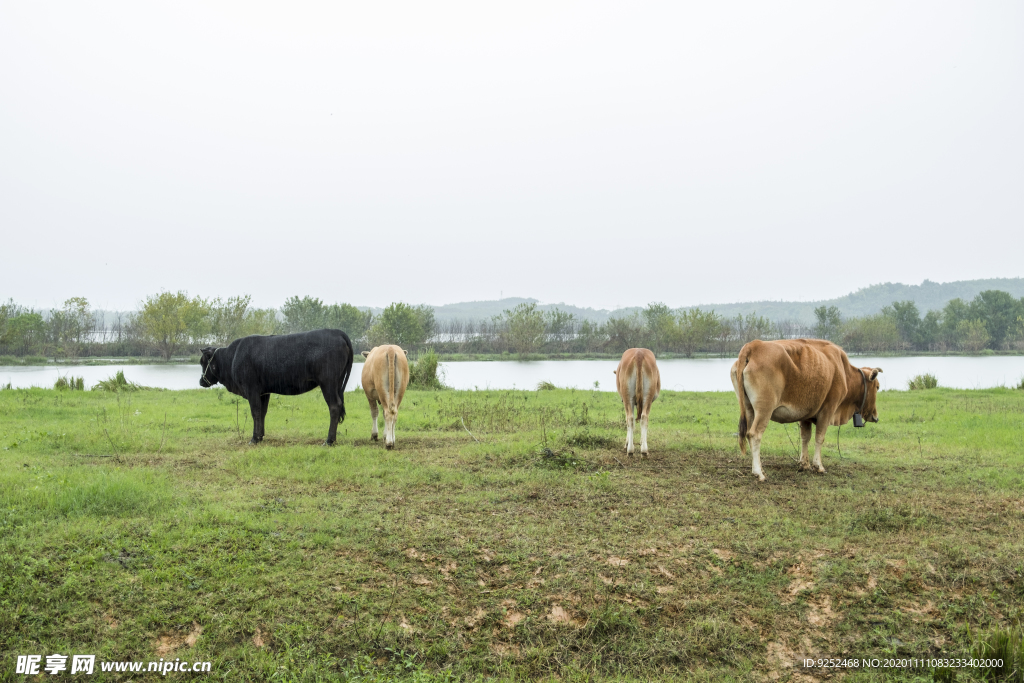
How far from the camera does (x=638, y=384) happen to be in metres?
8.30

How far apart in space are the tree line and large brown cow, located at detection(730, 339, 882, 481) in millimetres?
40668

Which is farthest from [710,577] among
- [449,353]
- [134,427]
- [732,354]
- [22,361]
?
[732,354]

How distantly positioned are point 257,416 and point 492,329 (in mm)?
46689

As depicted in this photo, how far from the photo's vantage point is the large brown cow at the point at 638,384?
8273 millimetres

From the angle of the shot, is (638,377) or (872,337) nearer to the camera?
(638,377)

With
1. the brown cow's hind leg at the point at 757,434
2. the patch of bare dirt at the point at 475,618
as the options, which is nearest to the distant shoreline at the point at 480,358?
the brown cow's hind leg at the point at 757,434

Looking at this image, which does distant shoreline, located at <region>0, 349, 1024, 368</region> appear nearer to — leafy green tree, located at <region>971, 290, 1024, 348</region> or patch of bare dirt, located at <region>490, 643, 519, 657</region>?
leafy green tree, located at <region>971, 290, 1024, 348</region>

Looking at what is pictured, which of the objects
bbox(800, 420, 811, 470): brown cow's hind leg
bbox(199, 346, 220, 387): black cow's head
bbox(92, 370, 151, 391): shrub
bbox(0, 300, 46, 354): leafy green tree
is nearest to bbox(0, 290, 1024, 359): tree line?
bbox(0, 300, 46, 354): leafy green tree

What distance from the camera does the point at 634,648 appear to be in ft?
13.6

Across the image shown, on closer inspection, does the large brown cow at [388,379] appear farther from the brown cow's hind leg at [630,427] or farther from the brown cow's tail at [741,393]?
the brown cow's tail at [741,393]

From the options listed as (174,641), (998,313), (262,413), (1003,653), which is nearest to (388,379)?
(262,413)

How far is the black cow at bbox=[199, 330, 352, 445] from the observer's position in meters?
9.30

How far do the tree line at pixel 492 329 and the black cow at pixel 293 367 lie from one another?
3718cm

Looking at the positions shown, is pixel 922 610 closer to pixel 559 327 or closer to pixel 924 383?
pixel 924 383
